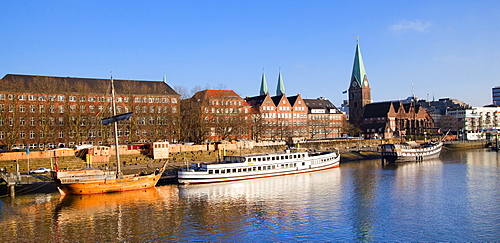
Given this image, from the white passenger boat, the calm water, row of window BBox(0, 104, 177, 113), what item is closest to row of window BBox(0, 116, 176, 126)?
row of window BBox(0, 104, 177, 113)

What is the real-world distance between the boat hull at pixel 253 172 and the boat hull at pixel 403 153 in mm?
19364

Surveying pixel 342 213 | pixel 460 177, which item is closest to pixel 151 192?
pixel 342 213

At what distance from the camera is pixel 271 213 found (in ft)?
142

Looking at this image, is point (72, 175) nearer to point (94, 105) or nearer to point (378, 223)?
point (378, 223)

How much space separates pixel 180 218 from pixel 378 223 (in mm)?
17741

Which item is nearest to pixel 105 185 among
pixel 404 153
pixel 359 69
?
pixel 404 153

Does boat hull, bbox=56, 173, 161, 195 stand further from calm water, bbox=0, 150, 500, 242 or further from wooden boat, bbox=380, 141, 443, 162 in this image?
wooden boat, bbox=380, 141, 443, 162

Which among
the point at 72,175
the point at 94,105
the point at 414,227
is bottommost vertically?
the point at 414,227

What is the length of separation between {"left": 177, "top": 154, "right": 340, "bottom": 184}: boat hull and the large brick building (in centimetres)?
3360

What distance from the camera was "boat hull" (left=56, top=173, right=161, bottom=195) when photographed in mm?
53312

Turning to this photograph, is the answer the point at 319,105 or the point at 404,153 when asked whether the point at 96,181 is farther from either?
the point at 319,105

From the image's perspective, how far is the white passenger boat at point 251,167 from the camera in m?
62.5

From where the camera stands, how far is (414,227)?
3709 centimetres

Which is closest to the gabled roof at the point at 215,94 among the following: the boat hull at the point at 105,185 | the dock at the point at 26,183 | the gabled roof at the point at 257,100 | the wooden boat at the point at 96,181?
the gabled roof at the point at 257,100
